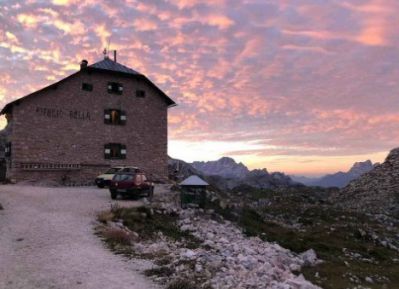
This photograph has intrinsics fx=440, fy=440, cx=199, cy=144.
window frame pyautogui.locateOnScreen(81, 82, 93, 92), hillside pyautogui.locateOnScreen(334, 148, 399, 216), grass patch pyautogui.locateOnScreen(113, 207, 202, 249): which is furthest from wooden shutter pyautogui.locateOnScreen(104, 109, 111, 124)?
hillside pyautogui.locateOnScreen(334, 148, 399, 216)

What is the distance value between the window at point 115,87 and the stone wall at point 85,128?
0.34m

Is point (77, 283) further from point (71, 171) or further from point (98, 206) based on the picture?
point (71, 171)

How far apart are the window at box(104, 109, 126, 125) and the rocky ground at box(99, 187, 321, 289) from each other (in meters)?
19.0

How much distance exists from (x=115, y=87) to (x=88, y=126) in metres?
4.73

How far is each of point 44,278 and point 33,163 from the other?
27.6 m

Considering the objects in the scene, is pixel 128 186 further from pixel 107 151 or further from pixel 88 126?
pixel 88 126

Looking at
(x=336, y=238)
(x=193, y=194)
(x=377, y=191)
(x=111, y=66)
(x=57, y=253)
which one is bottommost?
(x=336, y=238)

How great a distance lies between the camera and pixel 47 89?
3772 cm

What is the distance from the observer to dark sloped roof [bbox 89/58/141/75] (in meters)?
41.2

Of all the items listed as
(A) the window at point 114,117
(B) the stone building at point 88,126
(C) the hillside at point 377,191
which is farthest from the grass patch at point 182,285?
(C) the hillside at point 377,191

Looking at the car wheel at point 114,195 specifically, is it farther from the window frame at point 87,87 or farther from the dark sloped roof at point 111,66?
the dark sloped roof at point 111,66

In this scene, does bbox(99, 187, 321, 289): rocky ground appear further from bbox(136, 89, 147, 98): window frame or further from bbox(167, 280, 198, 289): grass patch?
bbox(136, 89, 147, 98): window frame

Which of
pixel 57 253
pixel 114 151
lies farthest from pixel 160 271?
pixel 114 151

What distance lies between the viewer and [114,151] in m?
40.8
